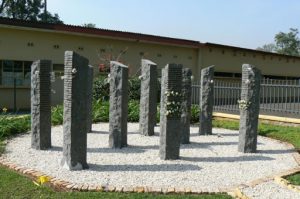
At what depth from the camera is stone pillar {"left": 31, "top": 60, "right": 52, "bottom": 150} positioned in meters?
8.41

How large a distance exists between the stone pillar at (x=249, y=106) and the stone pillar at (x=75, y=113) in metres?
3.60

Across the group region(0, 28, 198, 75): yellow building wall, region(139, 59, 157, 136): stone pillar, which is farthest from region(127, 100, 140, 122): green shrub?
region(0, 28, 198, 75): yellow building wall

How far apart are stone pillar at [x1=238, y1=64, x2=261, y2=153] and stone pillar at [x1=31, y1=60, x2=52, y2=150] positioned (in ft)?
13.4

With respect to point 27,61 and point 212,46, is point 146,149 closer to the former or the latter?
point 27,61

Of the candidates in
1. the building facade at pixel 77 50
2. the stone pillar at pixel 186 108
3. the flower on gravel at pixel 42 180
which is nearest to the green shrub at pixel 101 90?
the building facade at pixel 77 50

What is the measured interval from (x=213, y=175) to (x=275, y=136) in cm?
490

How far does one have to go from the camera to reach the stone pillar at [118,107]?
8.67m

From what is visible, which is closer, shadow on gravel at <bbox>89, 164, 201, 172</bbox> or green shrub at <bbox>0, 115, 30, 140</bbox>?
shadow on gravel at <bbox>89, 164, 201, 172</bbox>

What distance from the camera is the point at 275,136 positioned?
436 inches

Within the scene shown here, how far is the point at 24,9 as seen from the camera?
39531mm

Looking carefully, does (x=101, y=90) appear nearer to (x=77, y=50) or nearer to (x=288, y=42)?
(x=77, y=50)

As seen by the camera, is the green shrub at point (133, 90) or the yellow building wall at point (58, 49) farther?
the yellow building wall at point (58, 49)

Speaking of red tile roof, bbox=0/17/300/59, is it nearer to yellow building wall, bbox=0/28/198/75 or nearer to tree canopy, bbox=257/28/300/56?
yellow building wall, bbox=0/28/198/75

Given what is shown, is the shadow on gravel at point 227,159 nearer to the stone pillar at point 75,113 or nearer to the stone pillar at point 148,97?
the stone pillar at point 75,113
